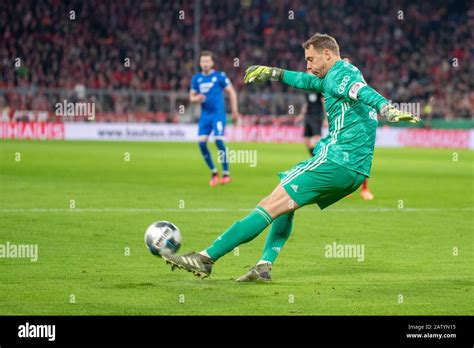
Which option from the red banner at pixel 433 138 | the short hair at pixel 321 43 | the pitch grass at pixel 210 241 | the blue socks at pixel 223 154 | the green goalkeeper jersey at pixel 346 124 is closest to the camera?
the pitch grass at pixel 210 241

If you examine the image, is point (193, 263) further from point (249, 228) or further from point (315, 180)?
point (315, 180)

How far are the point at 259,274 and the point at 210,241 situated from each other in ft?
8.65

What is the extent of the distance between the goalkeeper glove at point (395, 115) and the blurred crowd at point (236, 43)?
3464 centimetres

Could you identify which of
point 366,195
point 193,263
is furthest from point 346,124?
point 366,195

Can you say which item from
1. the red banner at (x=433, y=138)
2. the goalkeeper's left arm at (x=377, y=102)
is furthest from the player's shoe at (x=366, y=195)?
the red banner at (x=433, y=138)

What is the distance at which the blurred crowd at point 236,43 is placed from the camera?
45.0 meters

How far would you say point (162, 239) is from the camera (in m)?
8.77

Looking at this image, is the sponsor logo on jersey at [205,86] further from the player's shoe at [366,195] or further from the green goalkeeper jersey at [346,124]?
the green goalkeeper jersey at [346,124]

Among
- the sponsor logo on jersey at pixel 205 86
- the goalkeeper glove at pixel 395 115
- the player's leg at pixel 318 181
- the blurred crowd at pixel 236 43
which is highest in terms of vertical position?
the blurred crowd at pixel 236 43

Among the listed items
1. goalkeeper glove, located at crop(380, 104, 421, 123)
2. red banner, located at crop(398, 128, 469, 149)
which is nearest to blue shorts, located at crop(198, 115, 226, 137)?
goalkeeper glove, located at crop(380, 104, 421, 123)

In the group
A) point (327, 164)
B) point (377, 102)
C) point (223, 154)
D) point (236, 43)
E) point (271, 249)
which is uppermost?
point (236, 43)

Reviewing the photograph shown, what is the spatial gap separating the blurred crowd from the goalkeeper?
3375 centimetres

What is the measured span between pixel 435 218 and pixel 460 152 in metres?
24.1
